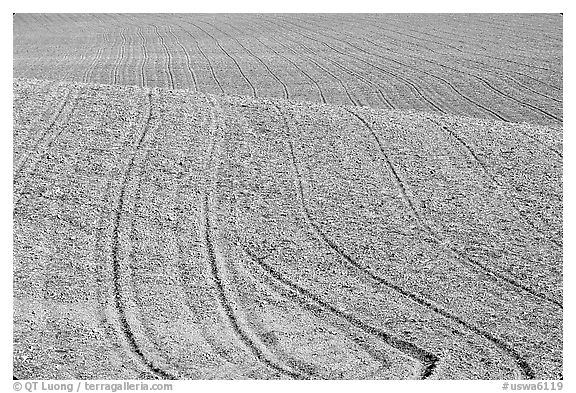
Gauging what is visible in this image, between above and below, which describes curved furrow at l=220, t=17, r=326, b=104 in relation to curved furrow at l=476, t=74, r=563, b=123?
below

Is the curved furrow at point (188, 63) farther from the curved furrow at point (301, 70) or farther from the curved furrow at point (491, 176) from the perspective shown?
the curved furrow at point (491, 176)

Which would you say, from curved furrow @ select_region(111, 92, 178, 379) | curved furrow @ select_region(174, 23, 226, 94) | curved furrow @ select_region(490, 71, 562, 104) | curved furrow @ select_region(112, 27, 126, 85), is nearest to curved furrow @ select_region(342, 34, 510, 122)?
curved furrow @ select_region(490, 71, 562, 104)

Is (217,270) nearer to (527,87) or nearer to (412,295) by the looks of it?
(412,295)

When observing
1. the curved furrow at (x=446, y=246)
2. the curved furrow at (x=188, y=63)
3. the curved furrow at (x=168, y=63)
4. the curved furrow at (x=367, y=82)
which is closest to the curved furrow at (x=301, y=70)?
the curved furrow at (x=367, y=82)

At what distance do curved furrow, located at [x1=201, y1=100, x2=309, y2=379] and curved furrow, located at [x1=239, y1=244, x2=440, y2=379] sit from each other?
1.26 ft

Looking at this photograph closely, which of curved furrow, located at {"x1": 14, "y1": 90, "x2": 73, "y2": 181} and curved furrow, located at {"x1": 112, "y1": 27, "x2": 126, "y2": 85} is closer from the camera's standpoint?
curved furrow, located at {"x1": 14, "y1": 90, "x2": 73, "y2": 181}

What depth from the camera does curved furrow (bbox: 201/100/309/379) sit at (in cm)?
648

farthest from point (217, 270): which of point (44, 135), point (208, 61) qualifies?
point (208, 61)

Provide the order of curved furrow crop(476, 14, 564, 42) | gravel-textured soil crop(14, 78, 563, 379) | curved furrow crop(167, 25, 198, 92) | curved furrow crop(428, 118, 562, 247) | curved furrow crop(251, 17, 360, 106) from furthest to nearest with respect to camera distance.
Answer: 1. curved furrow crop(476, 14, 564, 42)
2. curved furrow crop(167, 25, 198, 92)
3. curved furrow crop(251, 17, 360, 106)
4. curved furrow crop(428, 118, 562, 247)
5. gravel-textured soil crop(14, 78, 563, 379)

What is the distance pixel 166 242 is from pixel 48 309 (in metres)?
1.67

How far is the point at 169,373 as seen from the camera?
6301mm

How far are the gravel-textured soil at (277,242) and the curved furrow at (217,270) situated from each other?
3 cm

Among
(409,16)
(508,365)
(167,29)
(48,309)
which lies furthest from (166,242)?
(409,16)

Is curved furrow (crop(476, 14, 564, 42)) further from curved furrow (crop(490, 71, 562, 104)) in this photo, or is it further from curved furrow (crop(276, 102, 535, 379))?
curved furrow (crop(276, 102, 535, 379))
